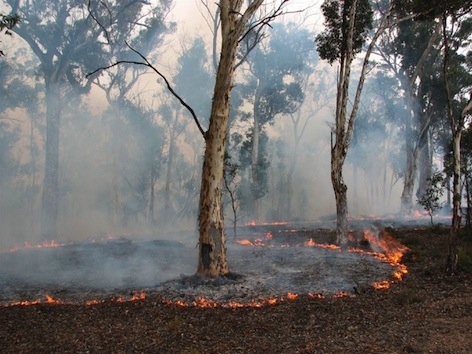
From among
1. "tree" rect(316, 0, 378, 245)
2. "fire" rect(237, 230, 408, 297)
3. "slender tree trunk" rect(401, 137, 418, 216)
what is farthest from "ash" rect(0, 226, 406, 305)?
"slender tree trunk" rect(401, 137, 418, 216)

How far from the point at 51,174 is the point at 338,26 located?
17.3 metres

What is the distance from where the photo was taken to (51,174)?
23.5 m

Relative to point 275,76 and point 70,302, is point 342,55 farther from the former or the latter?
point 275,76

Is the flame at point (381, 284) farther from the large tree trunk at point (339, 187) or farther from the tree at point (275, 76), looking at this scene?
the tree at point (275, 76)

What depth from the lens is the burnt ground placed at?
237 inches

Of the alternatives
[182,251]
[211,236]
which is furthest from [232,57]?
[182,251]

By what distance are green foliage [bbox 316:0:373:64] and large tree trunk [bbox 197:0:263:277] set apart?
7471 mm

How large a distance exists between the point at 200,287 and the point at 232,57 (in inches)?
221

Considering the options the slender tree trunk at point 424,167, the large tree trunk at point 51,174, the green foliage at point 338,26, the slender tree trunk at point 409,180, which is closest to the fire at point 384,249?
the green foliage at point 338,26

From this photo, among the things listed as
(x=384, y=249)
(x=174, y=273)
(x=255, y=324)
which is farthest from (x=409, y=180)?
(x=255, y=324)

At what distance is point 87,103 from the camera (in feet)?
147

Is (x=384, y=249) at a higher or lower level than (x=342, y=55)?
lower

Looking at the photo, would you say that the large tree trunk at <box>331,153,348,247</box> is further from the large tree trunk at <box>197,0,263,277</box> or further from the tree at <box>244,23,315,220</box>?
the tree at <box>244,23,315,220</box>

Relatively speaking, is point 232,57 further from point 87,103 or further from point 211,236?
point 87,103
